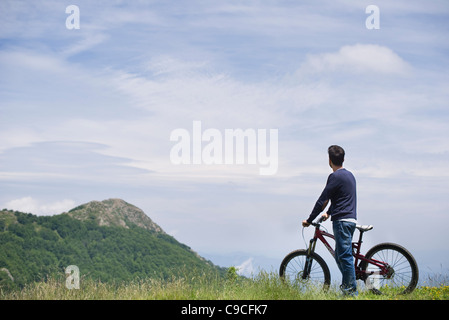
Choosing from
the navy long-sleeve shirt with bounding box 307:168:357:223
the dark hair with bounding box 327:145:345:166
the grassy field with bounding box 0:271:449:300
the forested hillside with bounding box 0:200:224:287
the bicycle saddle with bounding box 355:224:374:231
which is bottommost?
the forested hillside with bounding box 0:200:224:287

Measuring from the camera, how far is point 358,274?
8742 millimetres

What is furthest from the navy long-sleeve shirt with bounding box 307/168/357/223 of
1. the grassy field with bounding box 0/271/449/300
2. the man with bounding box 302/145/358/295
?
the grassy field with bounding box 0/271/449/300

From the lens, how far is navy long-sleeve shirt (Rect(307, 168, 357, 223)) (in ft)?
27.2

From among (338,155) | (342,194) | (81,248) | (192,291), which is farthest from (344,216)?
(81,248)

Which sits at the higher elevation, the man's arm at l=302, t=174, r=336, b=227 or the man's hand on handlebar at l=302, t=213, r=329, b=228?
the man's arm at l=302, t=174, r=336, b=227

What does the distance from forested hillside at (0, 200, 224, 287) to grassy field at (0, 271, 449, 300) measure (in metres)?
129

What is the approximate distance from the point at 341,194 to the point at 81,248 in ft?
553

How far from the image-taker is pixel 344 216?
8.27 m

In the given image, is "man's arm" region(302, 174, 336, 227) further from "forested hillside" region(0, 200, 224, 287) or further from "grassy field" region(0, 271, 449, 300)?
"forested hillside" region(0, 200, 224, 287)

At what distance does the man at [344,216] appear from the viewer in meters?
8.29
